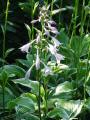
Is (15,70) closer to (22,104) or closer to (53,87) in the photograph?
(53,87)

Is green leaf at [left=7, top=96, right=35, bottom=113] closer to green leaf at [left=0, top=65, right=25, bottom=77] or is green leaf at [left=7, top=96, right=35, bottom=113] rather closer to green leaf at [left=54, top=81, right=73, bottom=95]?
green leaf at [left=54, top=81, right=73, bottom=95]

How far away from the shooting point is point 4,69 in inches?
127

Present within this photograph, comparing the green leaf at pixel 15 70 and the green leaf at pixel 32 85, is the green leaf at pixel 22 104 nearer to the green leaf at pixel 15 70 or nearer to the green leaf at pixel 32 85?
the green leaf at pixel 32 85

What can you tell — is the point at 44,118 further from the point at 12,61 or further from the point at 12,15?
the point at 12,15

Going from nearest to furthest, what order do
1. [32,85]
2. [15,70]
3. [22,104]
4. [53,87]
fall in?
[22,104], [32,85], [53,87], [15,70]

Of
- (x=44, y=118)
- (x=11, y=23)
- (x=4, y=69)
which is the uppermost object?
(x=11, y=23)

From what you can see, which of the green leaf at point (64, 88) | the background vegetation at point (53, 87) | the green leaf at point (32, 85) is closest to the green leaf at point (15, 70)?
the background vegetation at point (53, 87)

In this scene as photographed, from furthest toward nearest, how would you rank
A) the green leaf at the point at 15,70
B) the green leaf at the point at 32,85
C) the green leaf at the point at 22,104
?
the green leaf at the point at 15,70 < the green leaf at the point at 32,85 < the green leaf at the point at 22,104

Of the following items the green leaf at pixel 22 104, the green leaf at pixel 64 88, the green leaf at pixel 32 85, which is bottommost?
the green leaf at pixel 22 104

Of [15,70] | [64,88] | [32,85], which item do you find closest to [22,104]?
[32,85]

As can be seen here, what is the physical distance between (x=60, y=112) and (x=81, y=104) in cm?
22

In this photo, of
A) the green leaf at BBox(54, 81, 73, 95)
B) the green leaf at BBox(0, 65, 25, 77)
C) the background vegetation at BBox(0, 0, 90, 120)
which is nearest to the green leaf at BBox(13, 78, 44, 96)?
the background vegetation at BBox(0, 0, 90, 120)

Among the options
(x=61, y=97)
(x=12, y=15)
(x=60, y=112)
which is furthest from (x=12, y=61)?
(x=60, y=112)

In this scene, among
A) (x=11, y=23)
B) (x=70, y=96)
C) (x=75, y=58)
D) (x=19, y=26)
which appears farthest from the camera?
(x=19, y=26)
